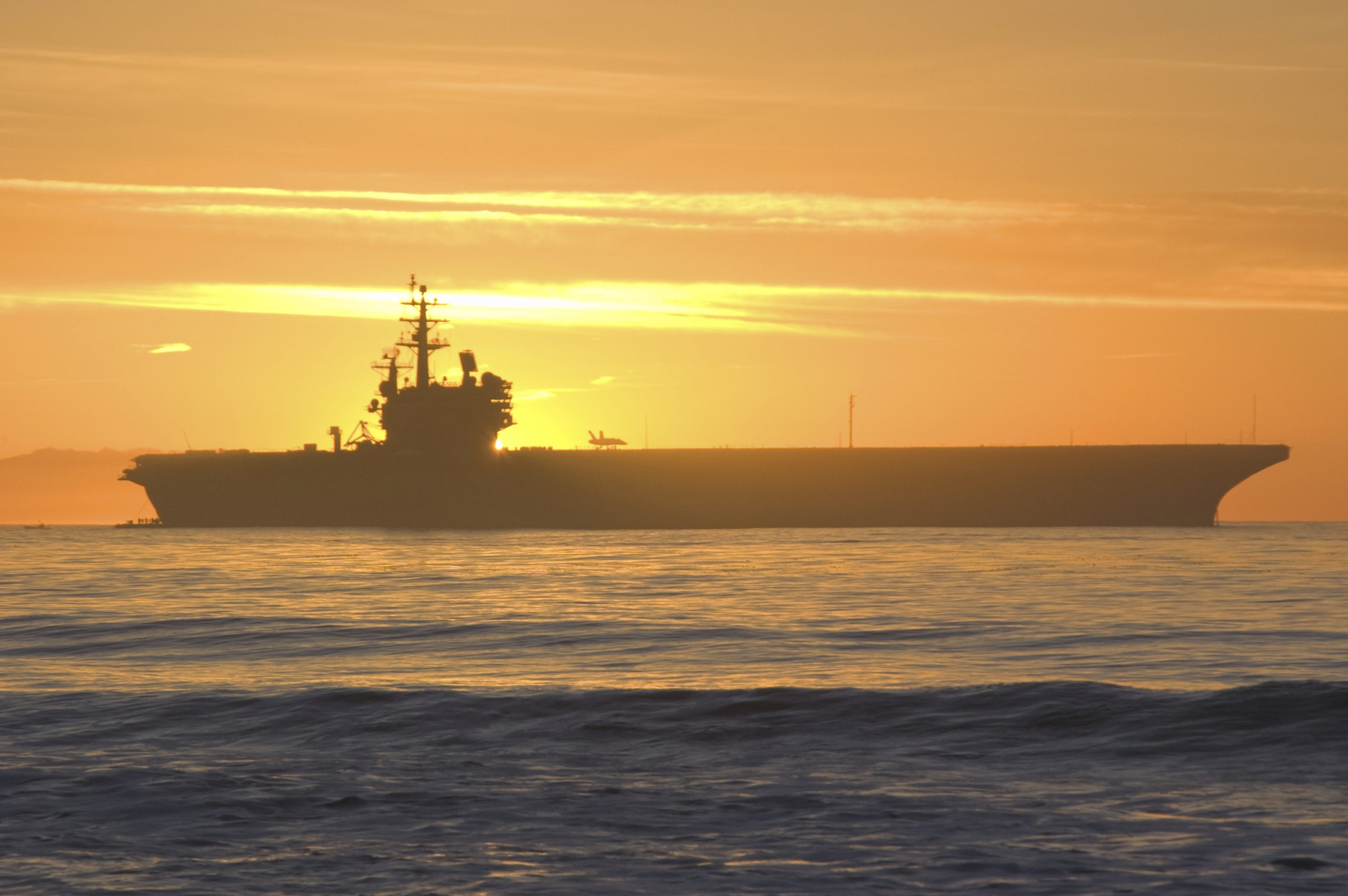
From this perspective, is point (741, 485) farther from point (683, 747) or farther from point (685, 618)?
point (683, 747)

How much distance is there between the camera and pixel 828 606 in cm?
2434

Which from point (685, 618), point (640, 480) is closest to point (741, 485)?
point (640, 480)

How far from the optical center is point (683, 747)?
1109 cm

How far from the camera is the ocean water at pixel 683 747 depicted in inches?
287

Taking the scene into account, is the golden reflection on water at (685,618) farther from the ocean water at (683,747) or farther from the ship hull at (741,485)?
the ship hull at (741,485)

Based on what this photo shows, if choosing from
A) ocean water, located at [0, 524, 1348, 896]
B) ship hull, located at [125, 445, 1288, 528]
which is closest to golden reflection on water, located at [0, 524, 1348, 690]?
ocean water, located at [0, 524, 1348, 896]

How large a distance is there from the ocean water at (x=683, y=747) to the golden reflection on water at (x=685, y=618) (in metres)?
0.15

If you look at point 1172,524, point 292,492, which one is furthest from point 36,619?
point 1172,524

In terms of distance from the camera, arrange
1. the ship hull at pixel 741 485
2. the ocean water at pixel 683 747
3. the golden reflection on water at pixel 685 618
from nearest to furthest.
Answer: the ocean water at pixel 683 747 → the golden reflection on water at pixel 685 618 → the ship hull at pixel 741 485

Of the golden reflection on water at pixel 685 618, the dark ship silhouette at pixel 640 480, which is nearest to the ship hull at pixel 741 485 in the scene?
the dark ship silhouette at pixel 640 480

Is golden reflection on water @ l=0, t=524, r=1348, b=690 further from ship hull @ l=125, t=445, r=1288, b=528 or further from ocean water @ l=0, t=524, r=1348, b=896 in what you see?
ship hull @ l=125, t=445, r=1288, b=528

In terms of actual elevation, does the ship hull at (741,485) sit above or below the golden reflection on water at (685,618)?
above

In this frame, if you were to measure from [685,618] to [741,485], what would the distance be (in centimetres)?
4336

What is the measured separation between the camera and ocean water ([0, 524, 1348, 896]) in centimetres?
729
